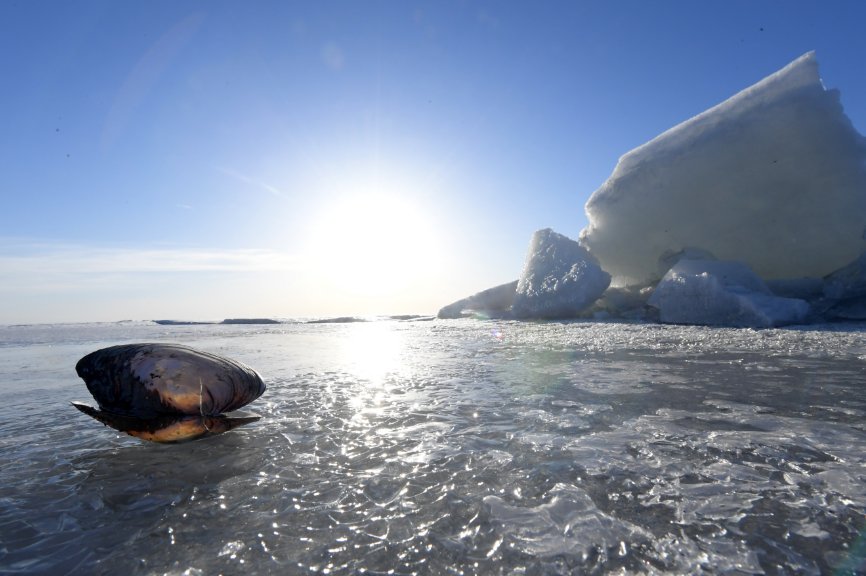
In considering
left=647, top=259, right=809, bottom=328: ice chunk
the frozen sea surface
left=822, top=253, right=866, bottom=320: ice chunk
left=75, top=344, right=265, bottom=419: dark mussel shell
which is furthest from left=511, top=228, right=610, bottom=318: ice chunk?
left=75, top=344, right=265, bottom=419: dark mussel shell

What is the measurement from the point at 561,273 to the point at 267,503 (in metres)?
16.9

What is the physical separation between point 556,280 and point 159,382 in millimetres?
16365

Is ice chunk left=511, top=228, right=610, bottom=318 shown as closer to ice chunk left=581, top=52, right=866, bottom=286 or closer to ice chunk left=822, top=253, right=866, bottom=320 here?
ice chunk left=581, top=52, right=866, bottom=286

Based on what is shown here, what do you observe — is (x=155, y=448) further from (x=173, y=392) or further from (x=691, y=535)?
(x=691, y=535)

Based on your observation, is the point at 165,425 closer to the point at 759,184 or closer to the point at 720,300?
the point at 720,300

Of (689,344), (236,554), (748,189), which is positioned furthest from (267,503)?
(748,189)

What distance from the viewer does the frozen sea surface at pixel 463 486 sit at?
139 centimetres

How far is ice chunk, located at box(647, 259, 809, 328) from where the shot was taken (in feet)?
37.3

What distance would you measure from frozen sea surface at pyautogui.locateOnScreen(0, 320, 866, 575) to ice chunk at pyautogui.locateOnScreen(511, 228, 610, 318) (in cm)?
1320

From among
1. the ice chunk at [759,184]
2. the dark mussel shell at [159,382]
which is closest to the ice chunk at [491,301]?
the ice chunk at [759,184]

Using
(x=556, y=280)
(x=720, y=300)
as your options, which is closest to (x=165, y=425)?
(x=720, y=300)

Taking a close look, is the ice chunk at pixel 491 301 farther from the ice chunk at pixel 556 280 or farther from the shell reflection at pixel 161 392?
the shell reflection at pixel 161 392

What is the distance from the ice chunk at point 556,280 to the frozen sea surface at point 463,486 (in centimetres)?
1320

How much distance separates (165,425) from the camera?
2.41 m
